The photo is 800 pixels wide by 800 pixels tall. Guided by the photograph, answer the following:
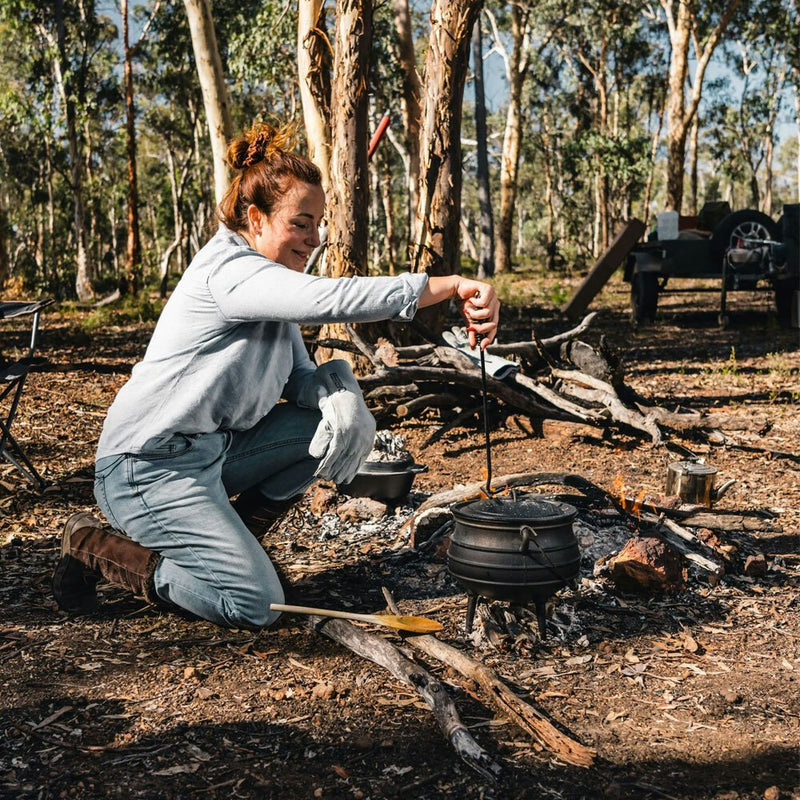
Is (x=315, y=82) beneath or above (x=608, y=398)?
above

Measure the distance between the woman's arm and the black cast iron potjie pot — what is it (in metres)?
0.62

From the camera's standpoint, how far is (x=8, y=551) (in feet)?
13.5

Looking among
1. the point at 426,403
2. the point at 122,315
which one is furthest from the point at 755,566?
the point at 122,315

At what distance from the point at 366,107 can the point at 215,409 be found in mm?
4480

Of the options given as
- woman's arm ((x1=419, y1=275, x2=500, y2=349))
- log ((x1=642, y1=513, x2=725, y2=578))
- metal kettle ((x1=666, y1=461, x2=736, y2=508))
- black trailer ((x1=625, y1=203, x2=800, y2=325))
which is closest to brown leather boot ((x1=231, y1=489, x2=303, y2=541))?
woman's arm ((x1=419, y1=275, x2=500, y2=349))

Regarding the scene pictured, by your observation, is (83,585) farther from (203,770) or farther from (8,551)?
(203,770)

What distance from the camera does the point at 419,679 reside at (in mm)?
2619

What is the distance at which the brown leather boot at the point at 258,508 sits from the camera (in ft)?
11.3

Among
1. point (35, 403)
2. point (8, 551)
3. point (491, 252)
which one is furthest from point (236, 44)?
point (8, 551)

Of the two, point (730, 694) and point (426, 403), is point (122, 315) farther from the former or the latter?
point (730, 694)

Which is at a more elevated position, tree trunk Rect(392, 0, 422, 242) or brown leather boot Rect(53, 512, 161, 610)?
tree trunk Rect(392, 0, 422, 242)

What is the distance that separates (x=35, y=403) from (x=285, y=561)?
3994 millimetres

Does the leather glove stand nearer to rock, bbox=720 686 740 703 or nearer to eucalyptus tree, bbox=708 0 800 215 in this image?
rock, bbox=720 686 740 703

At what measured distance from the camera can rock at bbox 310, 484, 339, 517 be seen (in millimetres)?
4578
